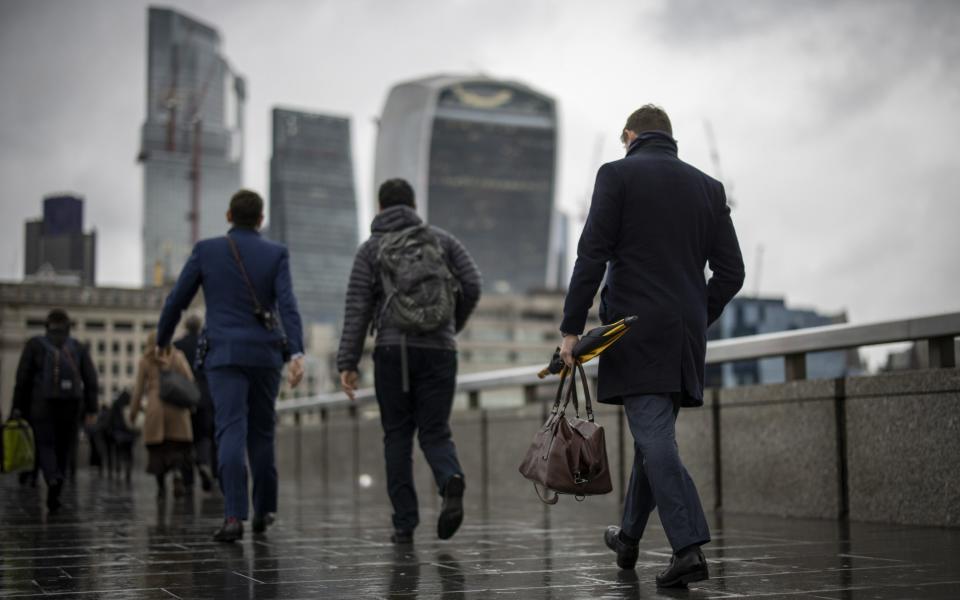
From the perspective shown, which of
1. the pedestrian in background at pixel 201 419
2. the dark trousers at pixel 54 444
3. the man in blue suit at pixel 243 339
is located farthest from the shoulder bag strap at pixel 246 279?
the pedestrian in background at pixel 201 419

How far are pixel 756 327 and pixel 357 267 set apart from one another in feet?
18.8

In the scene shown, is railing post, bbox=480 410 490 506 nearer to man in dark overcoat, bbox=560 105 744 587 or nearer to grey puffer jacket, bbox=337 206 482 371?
grey puffer jacket, bbox=337 206 482 371

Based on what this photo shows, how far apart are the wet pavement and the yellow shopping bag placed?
1.03 metres

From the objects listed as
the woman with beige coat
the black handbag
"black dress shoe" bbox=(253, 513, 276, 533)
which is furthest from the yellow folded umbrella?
the woman with beige coat

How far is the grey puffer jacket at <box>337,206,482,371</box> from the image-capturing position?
7.15 metres

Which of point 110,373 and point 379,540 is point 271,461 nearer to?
point 379,540

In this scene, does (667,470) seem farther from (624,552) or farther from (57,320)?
(57,320)

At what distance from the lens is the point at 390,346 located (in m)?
7.12

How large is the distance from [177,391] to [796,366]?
6.58 meters

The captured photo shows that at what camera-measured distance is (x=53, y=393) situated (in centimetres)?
1080

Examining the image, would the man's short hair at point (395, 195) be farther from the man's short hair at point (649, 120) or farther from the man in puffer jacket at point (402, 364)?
the man's short hair at point (649, 120)

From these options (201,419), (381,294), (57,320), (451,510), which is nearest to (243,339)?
(381,294)

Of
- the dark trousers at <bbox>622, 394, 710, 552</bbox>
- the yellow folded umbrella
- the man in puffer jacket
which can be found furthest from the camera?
the man in puffer jacket

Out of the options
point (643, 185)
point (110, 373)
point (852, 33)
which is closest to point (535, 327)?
point (110, 373)
